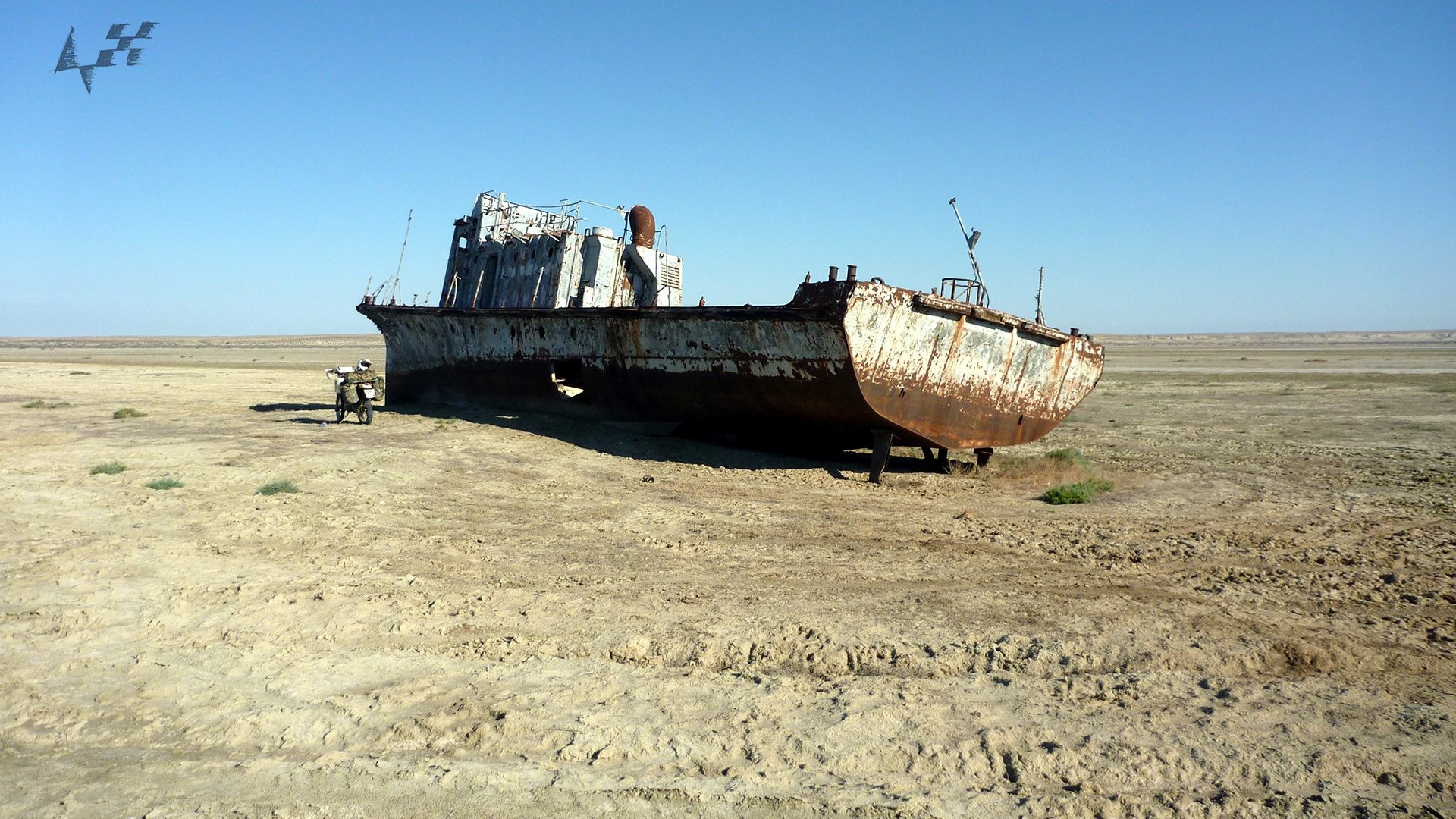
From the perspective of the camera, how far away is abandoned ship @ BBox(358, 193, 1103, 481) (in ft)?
29.9

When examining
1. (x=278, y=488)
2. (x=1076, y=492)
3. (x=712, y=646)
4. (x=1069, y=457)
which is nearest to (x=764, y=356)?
(x=1076, y=492)

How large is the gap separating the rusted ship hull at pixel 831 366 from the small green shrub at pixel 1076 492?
57.9 inches

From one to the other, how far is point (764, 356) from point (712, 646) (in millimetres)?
5909

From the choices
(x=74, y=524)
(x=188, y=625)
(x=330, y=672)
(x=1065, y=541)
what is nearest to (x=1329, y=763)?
(x=1065, y=541)

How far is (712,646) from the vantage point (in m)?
4.25

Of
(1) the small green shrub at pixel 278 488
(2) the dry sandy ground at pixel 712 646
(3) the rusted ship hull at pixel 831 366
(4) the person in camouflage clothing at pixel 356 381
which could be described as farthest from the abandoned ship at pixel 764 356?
(1) the small green shrub at pixel 278 488

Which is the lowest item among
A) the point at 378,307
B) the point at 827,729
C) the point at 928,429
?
the point at 827,729

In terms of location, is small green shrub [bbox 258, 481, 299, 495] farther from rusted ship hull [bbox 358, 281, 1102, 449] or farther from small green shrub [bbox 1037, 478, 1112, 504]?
small green shrub [bbox 1037, 478, 1112, 504]

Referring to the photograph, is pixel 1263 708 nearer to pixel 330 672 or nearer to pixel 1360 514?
pixel 330 672

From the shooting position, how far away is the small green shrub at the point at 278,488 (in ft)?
24.8

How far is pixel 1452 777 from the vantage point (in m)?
3.07

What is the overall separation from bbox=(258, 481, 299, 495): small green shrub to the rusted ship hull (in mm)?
4526

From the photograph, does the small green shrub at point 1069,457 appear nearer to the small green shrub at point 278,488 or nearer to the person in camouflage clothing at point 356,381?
the small green shrub at point 278,488

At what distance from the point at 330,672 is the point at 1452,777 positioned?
420cm
